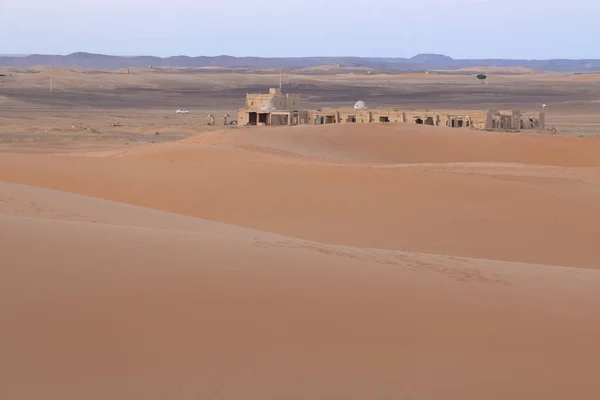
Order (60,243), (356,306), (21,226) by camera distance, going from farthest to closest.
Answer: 1. (21,226)
2. (60,243)
3. (356,306)

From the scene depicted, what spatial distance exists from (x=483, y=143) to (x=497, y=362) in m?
29.2

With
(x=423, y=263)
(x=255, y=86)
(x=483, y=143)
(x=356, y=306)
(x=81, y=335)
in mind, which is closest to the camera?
(x=81, y=335)

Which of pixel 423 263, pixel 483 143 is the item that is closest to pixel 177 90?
pixel 483 143

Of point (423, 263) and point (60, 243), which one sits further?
point (423, 263)

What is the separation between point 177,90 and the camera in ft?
359

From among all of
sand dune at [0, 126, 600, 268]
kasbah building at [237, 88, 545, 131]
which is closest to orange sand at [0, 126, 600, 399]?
sand dune at [0, 126, 600, 268]

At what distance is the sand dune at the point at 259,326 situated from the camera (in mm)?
3668

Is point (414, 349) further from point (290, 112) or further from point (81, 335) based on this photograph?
point (290, 112)

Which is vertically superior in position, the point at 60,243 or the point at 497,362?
the point at 60,243

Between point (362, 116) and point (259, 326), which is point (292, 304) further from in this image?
point (362, 116)

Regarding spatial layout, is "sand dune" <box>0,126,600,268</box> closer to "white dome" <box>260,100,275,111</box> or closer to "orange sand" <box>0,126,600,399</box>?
"orange sand" <box>0,126,600,399</box>

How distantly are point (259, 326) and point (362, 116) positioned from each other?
39746 millimetres

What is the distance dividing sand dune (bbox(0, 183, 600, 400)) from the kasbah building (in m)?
36.6

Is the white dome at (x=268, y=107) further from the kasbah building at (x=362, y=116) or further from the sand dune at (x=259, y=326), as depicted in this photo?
the sand dune at (x=259, y=326)
